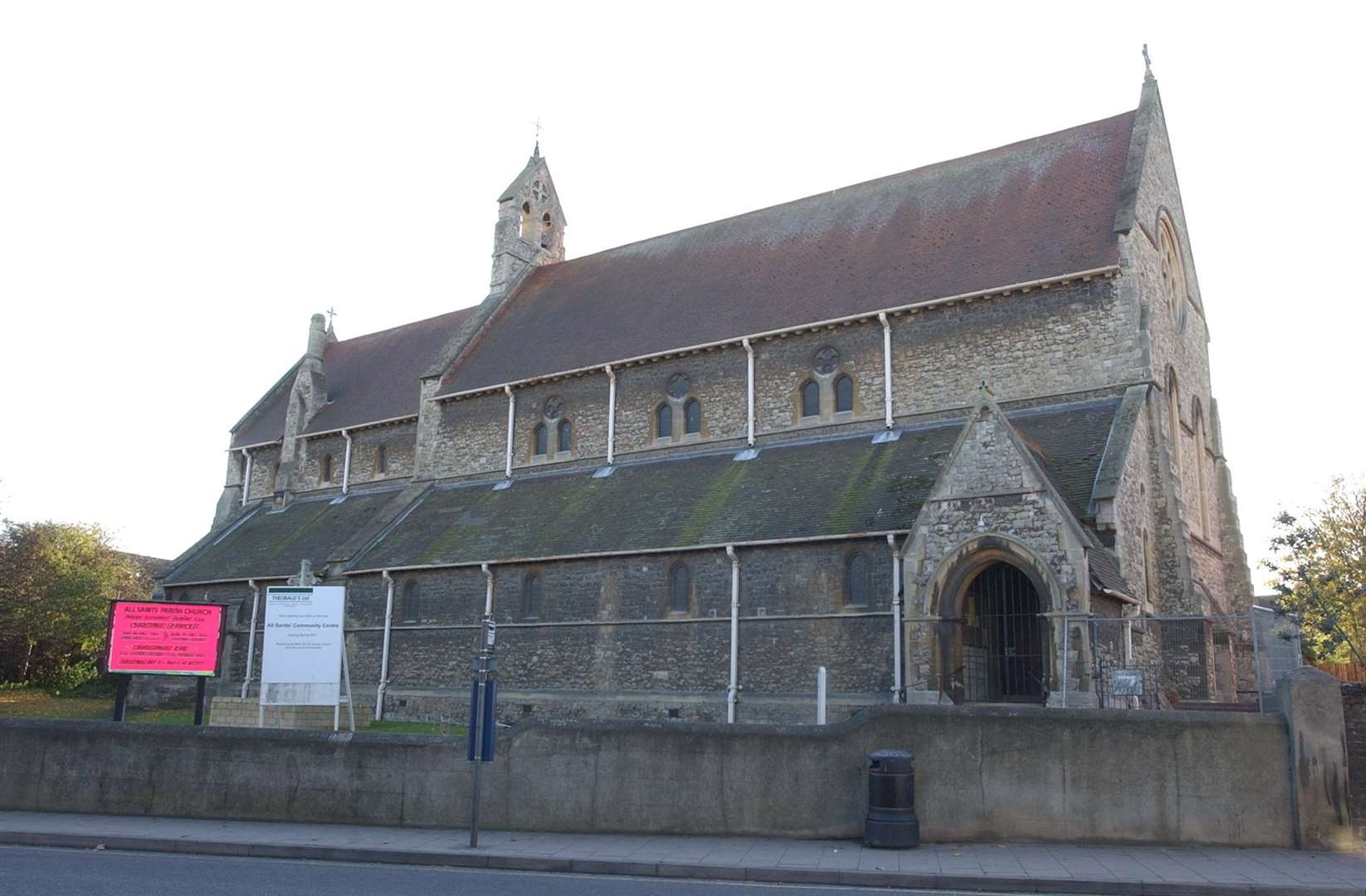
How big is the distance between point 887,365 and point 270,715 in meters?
15.8

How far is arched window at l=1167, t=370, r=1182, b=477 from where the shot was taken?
25078mm

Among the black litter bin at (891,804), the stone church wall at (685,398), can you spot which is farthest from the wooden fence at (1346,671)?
the black litter bin at (891,804)

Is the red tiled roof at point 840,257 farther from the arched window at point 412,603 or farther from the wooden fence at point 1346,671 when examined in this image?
the wooden fence at point 1346,671

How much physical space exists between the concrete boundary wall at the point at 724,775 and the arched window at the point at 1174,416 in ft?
44.4

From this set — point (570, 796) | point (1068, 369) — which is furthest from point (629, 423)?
point (570, 796)

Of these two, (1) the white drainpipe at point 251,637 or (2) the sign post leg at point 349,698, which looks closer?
(2) the sign post leg at point 349,698

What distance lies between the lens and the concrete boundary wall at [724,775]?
41.5ft

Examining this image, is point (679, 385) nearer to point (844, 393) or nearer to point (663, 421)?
point (663, 421)

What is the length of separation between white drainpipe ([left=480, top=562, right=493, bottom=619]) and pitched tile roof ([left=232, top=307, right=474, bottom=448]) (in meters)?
10.3

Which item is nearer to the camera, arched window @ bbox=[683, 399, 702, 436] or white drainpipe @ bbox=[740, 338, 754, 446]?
white drainpipe @ bbox=[740, 338, 754, 446]

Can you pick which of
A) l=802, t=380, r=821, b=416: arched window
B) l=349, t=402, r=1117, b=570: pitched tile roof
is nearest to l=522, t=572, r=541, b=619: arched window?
l=349, t=402, r=1117, b=570: pitched tile roof

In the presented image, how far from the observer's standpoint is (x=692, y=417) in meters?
29.5

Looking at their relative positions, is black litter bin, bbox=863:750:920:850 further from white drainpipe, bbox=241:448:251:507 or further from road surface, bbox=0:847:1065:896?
white drainpipe, bbox=241:448:251:507

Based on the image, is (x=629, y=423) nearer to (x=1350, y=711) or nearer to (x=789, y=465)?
(x=789, y=465)
